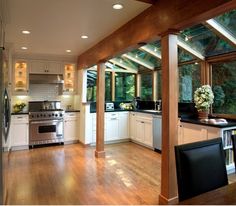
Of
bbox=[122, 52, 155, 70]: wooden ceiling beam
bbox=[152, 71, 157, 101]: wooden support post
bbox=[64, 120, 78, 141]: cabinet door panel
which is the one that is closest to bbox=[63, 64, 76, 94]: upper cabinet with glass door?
bbox=[64, 120, 78, 141]: cabinet door panel

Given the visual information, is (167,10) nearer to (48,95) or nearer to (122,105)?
(122,105)

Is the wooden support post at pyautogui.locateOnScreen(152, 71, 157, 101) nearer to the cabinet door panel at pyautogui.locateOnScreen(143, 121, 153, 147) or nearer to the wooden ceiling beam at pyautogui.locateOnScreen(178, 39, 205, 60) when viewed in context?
the cabinet door panel at pyautogui.locateOnScreen(143, 121, 153, 147)

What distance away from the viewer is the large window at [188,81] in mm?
4520

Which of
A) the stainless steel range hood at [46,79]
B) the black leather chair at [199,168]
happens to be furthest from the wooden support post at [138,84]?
the black leather chair at [199,168]

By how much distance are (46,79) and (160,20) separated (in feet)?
13.1

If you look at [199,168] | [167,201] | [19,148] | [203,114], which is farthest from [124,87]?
[199,168]

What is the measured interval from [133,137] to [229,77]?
9.39ft

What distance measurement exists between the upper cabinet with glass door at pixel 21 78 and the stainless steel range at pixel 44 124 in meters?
0.43

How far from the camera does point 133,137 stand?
5.75 metres

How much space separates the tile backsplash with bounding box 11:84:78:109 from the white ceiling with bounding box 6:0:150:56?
5.26ft

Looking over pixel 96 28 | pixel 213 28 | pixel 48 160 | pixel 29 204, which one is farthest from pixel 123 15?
pixel 48 160

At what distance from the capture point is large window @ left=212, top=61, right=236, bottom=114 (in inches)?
150

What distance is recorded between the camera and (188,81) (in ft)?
15.6

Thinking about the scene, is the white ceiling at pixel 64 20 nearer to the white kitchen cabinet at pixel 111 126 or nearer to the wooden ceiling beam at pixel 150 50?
the wooden ceiling beam at pixel 150 50
